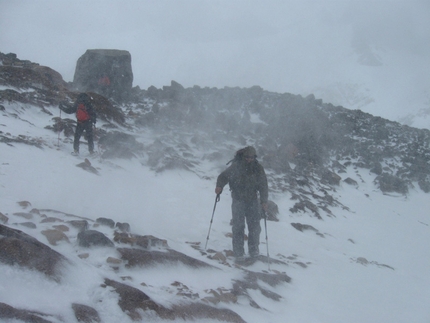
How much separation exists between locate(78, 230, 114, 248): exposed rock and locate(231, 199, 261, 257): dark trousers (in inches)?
100.0

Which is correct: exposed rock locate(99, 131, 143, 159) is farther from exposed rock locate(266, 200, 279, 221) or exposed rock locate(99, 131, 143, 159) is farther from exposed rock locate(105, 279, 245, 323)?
exposed rock locate(105, 279, 245, 323)

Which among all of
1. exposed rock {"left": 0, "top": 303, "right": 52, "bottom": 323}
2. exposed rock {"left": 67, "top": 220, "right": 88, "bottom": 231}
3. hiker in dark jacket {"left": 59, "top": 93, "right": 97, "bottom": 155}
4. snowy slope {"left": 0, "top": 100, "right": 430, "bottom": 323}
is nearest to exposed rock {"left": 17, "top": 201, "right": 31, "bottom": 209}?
snowy slope {"left": 0, "top": 100, "right": 430, "bottom": 323}

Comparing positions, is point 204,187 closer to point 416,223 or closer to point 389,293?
point 389,293

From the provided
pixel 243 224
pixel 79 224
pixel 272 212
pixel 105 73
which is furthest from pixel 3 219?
pixel 105 73

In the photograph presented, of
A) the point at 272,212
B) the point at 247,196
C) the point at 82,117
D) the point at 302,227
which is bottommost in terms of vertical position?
the point at 302,227

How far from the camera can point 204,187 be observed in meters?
12.1

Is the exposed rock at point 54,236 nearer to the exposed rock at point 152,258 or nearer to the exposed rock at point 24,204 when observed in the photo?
the exposed rock at point 152,258

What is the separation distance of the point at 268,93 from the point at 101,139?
911 inches

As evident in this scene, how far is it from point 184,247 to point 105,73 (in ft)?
65.6

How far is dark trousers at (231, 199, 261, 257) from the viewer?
241 inches

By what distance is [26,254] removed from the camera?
9.92 ft

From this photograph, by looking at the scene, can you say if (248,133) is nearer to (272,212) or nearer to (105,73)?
(105,73)

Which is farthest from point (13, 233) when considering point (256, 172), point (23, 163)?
point (23, 163)

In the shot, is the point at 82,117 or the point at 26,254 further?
the point at 82,117
